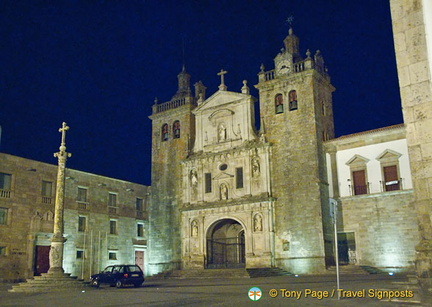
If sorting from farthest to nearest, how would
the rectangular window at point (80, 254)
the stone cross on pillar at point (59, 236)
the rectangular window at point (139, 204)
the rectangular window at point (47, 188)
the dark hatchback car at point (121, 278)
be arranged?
the rectangular window at point (139, 204), the rectangular window at point (80, 254), the rectangular window at point (47, 188), the dark hatchback car at point (121, 278), the stone cross on pillar at point (59, 236)

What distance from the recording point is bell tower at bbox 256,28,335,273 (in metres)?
29.7

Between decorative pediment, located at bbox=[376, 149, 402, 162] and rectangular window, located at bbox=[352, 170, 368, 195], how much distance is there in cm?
146

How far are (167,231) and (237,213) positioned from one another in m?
6.84

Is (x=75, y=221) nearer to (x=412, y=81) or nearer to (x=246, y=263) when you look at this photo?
(x=246, y=263)

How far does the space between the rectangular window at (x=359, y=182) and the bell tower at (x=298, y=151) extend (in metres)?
1.90

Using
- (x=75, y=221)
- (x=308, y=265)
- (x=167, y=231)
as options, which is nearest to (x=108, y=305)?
(x=308, y=265)

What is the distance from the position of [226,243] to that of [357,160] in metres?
11.6

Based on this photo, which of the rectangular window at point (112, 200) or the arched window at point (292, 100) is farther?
the rectangular window at point (112, 200)

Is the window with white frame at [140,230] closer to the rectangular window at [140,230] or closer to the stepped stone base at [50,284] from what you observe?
the rectangular window at [140,230]

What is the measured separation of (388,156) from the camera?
28.8 m

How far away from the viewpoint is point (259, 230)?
3147 cm

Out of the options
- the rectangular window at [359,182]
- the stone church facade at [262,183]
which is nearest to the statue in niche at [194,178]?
the stone church facade at [262,183]

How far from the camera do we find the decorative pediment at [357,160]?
29672mm

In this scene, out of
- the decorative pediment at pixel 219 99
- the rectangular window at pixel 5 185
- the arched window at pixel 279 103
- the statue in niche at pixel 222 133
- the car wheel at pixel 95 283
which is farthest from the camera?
the statue in niche at pixel 222 133
